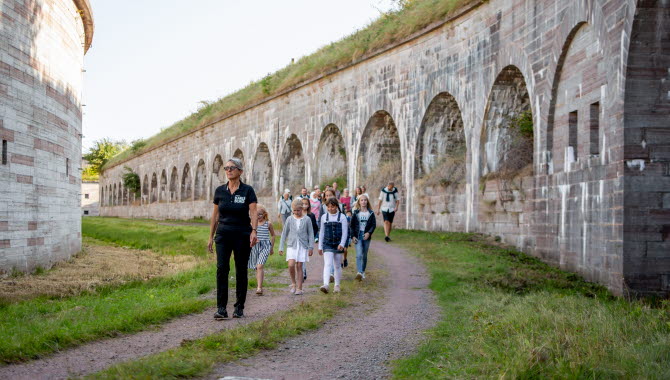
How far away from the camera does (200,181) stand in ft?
131

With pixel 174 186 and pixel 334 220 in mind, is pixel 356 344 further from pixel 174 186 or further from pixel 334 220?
pixel 174 186

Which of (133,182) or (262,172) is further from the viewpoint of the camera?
(133,182)

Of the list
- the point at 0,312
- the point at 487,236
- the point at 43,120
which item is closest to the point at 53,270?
the point at 43,120

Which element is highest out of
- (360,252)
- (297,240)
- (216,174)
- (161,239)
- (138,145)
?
(138,145)

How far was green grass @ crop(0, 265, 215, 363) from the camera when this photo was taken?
5.52m

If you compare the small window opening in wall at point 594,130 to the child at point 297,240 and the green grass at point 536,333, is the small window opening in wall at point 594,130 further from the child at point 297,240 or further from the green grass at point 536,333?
the child at point 297,240

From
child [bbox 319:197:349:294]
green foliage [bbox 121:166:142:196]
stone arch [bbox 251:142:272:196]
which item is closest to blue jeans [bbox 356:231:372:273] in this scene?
child [bbox 319:197:349:294]

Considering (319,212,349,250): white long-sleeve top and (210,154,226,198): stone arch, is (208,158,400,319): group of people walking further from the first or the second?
(210,154,226,198): stone arch

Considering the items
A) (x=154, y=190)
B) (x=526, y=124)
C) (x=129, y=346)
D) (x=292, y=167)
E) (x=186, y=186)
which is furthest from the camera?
(x=154, y=190)

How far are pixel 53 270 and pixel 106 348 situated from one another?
6.63m

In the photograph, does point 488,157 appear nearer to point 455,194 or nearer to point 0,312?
point 455,194

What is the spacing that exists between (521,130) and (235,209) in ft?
29.6

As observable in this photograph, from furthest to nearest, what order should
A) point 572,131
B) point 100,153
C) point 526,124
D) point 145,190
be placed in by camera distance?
point 100,153, point 145,190, point 526,124, point 572,131

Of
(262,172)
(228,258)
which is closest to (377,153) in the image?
(262,172)
